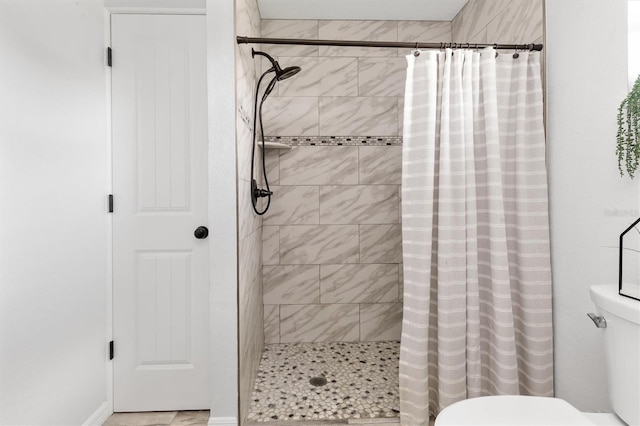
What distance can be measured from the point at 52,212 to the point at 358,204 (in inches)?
74.2

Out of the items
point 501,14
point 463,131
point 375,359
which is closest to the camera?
point 463,131

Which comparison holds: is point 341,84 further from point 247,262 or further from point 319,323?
point 319,323

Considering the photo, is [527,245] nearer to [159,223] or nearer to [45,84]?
[159,223]

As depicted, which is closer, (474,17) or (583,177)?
(583,177)

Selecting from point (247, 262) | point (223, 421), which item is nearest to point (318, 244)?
point (247, 262)

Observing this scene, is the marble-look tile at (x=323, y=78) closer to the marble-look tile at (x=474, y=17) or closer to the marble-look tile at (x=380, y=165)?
the marble-look tile at (x=380, y=165)

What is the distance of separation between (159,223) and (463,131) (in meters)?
1.62

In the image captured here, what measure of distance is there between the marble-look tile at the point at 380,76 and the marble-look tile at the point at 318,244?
106 centimetres

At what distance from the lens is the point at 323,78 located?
8.68 feet

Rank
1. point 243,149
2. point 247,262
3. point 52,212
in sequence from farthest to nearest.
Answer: point 247,262 → point 243,149 → point 52,212

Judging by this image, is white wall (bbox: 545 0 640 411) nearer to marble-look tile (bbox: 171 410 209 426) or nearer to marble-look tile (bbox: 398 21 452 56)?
marble-look tile (bbox: 398 21 452 56)

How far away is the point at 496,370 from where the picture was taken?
1.61 m

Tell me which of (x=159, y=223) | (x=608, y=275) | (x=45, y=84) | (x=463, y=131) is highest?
(x=45, y=84)

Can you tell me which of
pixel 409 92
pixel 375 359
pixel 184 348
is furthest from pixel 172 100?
pixel 375 359
